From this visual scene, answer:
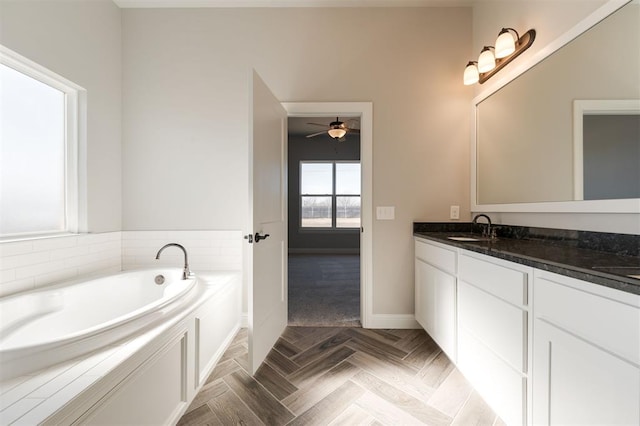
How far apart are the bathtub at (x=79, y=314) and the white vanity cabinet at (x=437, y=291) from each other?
164cm

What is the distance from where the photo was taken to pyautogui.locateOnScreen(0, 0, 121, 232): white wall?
60.2 inches

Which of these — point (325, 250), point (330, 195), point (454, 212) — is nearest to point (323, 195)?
point (330, 195)

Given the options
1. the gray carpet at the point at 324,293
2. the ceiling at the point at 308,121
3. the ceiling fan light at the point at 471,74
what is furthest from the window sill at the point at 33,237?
the ceiling at the point at 308,121

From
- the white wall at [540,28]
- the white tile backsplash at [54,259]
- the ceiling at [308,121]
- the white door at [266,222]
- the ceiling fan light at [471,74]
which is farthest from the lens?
the ceiling at [308,121]

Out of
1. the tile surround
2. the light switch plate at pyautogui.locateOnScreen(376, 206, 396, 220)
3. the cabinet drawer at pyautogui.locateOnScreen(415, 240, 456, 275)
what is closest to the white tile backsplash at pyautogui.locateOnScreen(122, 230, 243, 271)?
the tile surround

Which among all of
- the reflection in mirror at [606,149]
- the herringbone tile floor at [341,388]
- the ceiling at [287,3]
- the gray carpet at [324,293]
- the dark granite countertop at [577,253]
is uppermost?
the ceiling at [287,3]

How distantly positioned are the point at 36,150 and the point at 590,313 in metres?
3.01

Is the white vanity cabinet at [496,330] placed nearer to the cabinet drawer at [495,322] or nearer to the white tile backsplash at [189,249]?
the cabinet drawer at [495,322]

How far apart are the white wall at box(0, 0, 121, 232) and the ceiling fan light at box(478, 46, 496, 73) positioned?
3.08 metres

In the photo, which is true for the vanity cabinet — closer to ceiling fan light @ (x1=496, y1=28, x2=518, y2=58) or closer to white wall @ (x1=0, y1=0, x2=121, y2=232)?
ceiling fan light @ (x1=496, y1=28, x2=518, y2=58)

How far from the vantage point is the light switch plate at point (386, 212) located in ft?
7.43

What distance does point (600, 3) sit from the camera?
1.25 m

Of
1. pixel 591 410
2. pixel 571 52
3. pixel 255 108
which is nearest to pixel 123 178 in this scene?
pixel 255 108

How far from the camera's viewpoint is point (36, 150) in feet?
5.53
